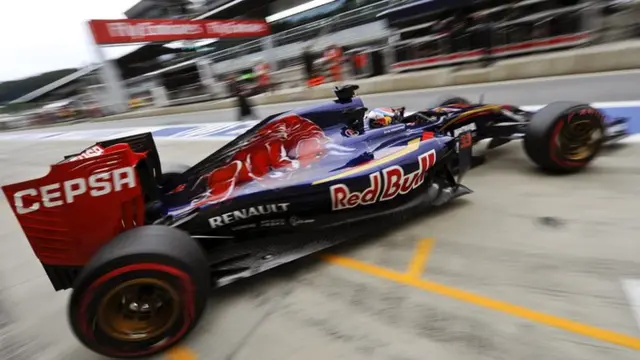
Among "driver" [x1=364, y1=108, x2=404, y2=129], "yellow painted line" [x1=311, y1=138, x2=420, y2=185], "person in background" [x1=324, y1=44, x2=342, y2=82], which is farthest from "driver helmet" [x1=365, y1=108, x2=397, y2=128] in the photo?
"person in background" [x1=324, y1=44, x2=342, y2=82]

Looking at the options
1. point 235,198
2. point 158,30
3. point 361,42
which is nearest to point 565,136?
point 235,198

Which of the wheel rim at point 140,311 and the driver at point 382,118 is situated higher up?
the driver at point 382,118

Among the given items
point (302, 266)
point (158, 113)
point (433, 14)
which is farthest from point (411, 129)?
point (158, 113)

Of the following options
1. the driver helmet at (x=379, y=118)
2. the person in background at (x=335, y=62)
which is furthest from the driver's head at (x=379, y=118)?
the person in background at (x=335, y=62)

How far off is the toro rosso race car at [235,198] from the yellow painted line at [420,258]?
0.26 meters

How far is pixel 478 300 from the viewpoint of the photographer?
2049mm

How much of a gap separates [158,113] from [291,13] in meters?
16.1

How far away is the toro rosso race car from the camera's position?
1970mm

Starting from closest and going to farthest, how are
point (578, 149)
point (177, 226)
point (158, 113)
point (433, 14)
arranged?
1. point (177, 226)
2. point (578, 149)
3. point (433, 14)
4. point (158, 113)

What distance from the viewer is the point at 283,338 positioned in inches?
80.0

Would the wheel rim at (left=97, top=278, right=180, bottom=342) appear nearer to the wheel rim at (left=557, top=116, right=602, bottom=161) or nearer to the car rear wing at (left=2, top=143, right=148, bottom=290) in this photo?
the car rear wing at (left=2, top=143, right=148, bottom=290)

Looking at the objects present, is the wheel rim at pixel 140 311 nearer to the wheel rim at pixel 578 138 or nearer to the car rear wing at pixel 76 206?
the car rear wing at pixel 76 206

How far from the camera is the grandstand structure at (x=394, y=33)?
9969 millimetres

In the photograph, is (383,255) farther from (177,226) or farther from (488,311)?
(177,226)
